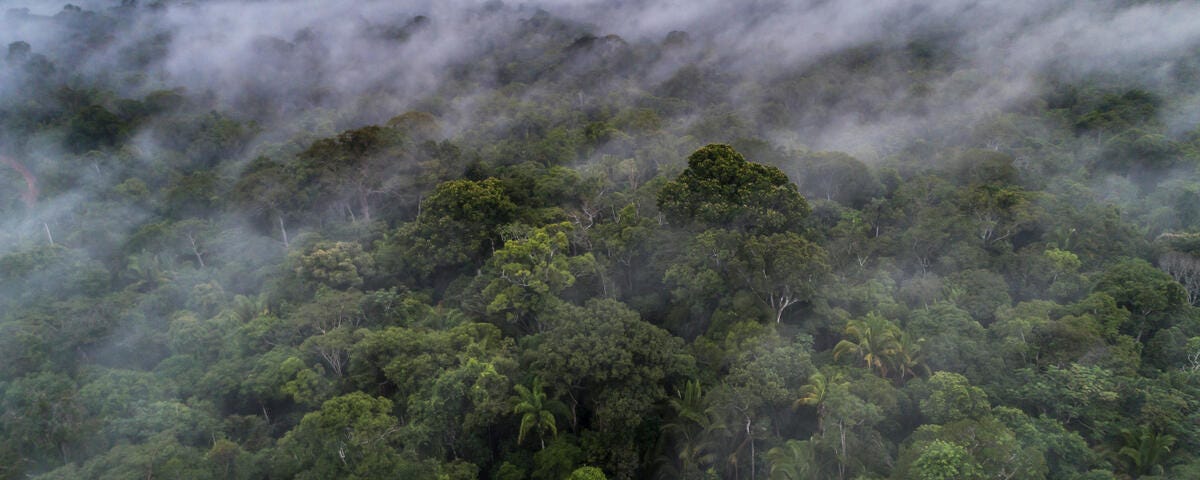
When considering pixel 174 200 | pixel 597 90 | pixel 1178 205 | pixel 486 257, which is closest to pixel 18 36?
pixel 174 200

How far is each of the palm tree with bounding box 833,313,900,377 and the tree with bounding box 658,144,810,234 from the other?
15.6ft

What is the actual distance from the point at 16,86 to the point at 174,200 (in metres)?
36.5

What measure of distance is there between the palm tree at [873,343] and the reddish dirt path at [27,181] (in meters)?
42.8

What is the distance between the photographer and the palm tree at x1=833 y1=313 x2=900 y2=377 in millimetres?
18109

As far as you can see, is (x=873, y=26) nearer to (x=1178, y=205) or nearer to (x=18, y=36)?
(x=1178, y=205)

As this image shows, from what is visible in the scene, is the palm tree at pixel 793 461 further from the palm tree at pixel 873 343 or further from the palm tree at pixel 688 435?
the palm tree at pixel 873 343

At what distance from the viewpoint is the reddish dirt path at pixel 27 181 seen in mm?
36500

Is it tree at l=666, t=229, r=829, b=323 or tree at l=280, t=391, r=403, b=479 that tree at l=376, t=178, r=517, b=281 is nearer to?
tree at l=666, t=229, r=829, b=323

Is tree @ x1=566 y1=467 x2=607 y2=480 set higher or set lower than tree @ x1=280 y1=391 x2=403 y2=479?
lower

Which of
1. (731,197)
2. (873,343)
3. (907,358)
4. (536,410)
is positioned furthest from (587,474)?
(731,197)

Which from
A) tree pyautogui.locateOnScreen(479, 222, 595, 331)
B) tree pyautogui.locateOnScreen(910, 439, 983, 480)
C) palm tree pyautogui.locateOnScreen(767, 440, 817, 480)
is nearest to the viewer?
tree pyautogui.locateOnScreen(910, 439, 983, 480)

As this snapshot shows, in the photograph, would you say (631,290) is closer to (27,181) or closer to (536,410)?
(536,410)

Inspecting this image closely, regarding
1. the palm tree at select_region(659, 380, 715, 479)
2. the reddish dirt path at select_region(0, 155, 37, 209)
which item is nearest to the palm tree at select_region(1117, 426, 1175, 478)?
the palm tree at select_region(659, 380, 715, 479)

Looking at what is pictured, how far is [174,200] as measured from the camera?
3431 cm
